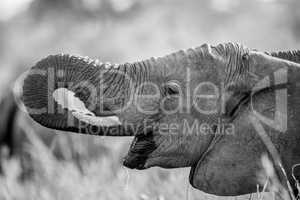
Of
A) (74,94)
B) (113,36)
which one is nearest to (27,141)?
(113,36)

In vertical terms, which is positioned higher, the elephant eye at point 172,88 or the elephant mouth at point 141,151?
the elephant eye at point 172,88

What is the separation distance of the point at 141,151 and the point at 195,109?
32cm

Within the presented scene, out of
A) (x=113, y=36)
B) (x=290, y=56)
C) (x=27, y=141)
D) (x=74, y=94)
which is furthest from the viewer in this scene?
(x=113, y=36)

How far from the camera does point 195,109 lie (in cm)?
384

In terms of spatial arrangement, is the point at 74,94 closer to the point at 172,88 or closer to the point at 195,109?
the point at 172,88

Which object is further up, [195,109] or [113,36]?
[113,36]

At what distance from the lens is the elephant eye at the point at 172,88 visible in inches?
150

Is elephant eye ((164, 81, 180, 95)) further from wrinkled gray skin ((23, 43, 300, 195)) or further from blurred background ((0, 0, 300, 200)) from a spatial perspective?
blurred background ((0, 0, 300, 200))

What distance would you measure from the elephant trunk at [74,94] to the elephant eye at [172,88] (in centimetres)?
19

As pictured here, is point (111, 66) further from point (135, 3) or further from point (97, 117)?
point (135, 3)

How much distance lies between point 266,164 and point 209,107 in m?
0.47

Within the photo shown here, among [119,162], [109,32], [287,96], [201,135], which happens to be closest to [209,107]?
[201,135]

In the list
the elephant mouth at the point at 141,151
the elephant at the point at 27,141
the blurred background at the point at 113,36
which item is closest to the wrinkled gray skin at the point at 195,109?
the elephant mouth at the point at 141,151

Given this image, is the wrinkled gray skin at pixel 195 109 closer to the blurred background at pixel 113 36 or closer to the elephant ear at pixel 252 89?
the elephant ear at pixel 252 89
